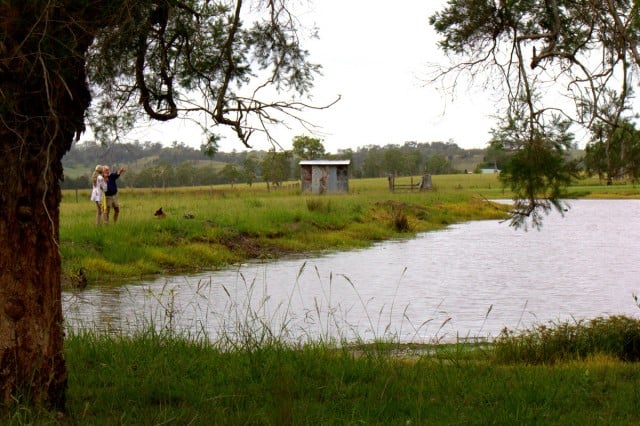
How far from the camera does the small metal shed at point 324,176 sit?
184 feet

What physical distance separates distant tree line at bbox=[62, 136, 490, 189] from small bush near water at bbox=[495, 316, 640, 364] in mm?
3109

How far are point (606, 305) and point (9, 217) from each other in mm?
11896

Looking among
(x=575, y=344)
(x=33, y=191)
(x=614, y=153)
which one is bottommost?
(x=575, y=344)

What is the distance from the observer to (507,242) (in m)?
30.0

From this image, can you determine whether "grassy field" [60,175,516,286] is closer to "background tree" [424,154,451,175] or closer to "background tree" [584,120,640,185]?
"background tree" [584,120,640,185]

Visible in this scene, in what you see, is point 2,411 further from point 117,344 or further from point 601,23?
point 601,23

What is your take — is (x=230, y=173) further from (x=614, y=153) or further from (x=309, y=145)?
(x=614, y=153)

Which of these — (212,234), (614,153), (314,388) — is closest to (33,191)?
(314,388)

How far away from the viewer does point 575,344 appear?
838 cm

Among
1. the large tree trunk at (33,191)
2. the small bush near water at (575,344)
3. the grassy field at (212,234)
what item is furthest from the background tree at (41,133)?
the grassy field at (212,234)

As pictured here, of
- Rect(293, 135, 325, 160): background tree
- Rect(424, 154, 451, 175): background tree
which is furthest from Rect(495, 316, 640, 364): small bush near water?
Rect(424, 154, 451, 175): background tree

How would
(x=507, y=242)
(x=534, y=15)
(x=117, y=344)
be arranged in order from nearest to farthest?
(x=117, y=344)
(x=534, y=15)
(x=507, y=242)

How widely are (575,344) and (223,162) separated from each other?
91900 millimetres

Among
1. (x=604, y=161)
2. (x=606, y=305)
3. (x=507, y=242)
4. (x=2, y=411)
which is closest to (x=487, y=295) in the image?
(x=606, y=305)
